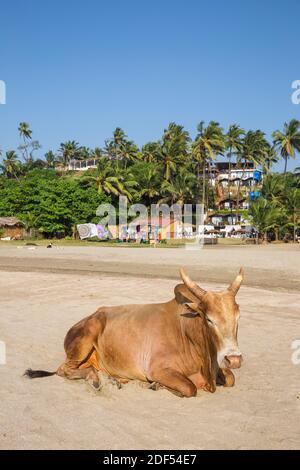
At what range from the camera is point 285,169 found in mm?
86938

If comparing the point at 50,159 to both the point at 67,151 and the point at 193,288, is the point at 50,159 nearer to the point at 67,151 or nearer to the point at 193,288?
the point at 67,151

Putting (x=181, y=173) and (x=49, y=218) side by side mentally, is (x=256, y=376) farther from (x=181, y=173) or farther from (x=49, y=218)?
(x=181, y=173)

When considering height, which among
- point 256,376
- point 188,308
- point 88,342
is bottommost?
point 256,376

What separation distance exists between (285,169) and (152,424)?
86508mm

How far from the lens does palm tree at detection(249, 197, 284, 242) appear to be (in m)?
57.4

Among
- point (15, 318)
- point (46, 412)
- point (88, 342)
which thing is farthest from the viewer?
point (15, 318)

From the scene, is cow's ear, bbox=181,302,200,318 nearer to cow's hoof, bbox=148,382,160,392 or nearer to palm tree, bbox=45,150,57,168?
cow's hoof, bbox=148,382,160,392

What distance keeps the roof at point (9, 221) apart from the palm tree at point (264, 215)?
98.8 feet

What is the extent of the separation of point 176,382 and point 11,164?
108110 millimetres

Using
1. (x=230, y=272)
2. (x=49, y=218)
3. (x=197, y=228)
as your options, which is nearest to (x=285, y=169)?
(x=197, y=228)

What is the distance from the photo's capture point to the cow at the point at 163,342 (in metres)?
5.38

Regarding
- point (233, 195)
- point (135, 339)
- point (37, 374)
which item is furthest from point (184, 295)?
point (233, 195)

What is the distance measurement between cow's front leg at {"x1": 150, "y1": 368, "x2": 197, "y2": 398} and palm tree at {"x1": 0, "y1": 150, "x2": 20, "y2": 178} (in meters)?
→ 107

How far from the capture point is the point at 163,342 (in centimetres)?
611
